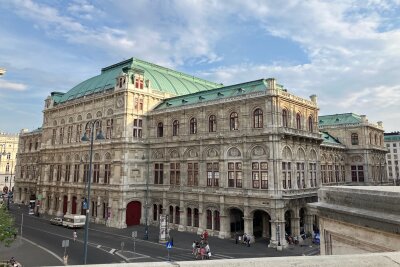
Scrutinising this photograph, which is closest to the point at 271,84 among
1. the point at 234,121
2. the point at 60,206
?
the point at 234,121

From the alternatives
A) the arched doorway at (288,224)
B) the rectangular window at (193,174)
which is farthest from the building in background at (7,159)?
the arched doorway at (288,224)

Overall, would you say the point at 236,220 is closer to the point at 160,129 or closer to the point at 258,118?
the point at 258,118

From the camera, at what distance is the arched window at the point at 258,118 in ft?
133

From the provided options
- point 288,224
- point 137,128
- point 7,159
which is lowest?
point 288,224

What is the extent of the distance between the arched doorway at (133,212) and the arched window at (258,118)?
996 inches

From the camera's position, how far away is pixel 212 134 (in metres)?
45.1

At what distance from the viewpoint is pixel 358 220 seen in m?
8.12

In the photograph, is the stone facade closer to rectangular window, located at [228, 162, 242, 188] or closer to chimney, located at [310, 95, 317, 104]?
rectangular window, located at [228, 162, 242, 188]

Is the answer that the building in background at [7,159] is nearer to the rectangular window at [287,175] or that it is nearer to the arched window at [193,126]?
the arched window at [193,126]

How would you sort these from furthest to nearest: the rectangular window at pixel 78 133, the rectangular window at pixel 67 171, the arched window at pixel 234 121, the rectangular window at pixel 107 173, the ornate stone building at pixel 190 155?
the rectangular window at pixel 67 171 < the rectangular window at pixel 78 133 < the rectangular window at pixel 107 173 < the arched window at pixel 234 121 < the ornate stone building at pixel 190 155

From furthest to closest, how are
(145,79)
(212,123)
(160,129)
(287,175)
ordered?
(145,79) < (160,129) < (212,123) < (287,175)

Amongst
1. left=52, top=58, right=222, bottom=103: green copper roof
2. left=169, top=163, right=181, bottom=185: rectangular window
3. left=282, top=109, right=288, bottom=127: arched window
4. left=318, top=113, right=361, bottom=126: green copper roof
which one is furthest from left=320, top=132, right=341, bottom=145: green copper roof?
left=169, top=163, right=181, bottom=185: rectangular window

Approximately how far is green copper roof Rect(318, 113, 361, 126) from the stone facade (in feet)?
215

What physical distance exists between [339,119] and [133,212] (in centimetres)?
5090
